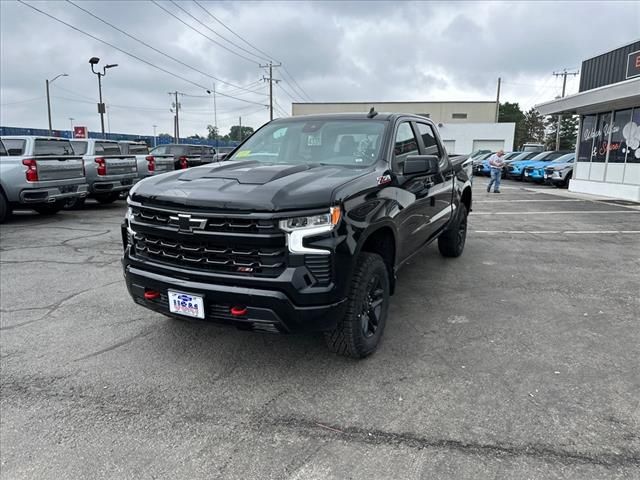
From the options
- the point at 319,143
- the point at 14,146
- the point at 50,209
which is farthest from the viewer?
the point at 50,209

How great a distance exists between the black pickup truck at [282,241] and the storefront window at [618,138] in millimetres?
14853

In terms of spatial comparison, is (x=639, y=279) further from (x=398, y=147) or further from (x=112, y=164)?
(x=112, y=164)

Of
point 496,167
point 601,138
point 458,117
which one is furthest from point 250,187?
point 458,117

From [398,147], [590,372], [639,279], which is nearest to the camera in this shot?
[590,372]

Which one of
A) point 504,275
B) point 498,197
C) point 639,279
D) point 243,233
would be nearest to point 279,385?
point 243,233

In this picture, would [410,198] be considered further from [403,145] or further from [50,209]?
[50,209]

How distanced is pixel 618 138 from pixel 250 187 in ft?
54.8

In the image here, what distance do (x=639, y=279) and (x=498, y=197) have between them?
10.7 m

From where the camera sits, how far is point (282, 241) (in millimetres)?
2830

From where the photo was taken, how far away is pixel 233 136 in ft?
271

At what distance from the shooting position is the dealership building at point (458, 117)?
50500 mm

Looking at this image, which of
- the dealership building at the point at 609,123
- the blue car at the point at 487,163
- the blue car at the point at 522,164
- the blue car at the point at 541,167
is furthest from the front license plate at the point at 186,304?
the blue car at the point at 487,163

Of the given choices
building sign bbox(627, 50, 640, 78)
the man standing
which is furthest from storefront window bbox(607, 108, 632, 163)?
the man standing

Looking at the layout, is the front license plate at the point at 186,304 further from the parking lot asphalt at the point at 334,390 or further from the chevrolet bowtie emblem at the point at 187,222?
the parking lot asphalt at the point at 334,390
